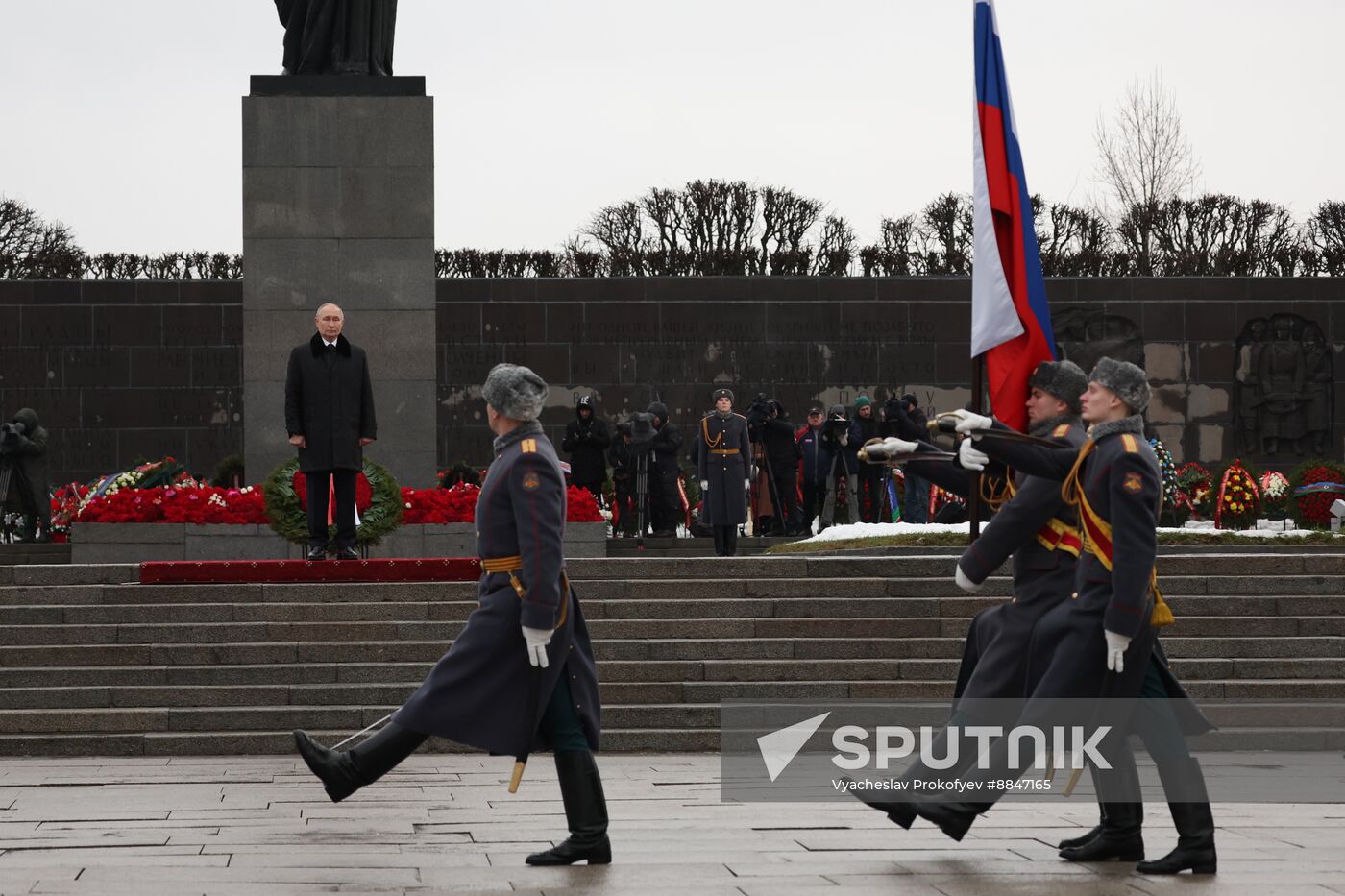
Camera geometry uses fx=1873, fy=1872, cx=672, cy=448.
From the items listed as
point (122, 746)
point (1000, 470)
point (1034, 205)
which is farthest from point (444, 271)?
point (1000, 470)

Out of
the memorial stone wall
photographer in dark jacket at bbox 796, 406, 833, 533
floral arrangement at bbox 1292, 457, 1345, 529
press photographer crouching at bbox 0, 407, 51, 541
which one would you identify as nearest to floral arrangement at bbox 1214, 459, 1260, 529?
floral arrangement at bbox 1292, 457, 1345, 529

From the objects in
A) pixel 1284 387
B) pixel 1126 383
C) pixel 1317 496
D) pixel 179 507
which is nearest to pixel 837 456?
pixel 1317 496

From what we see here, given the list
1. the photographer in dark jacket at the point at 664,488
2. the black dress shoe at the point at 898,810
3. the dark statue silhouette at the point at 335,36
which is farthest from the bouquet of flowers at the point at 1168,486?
the black dress shoe at the point at 898,810

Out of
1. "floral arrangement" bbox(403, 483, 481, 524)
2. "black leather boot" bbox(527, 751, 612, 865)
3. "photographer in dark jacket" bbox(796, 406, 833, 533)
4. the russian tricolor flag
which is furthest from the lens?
"photographer in dark jacket" bbox(796, 406, 833, 533)

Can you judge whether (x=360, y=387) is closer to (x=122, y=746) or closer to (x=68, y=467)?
(x=122, y=746)

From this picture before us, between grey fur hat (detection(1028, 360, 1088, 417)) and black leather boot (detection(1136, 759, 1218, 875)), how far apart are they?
126cm

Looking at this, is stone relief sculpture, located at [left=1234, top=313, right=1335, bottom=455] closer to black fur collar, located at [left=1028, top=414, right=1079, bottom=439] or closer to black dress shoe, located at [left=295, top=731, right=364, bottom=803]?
black fur collar, located at [left=1028, top=414, right=1079, bottom=439]

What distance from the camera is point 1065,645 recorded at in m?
5.64

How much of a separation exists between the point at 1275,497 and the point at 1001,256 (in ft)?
24.5

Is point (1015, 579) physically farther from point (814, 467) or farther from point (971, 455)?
point (814, 467)

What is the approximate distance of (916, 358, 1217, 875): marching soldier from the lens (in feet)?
18.1

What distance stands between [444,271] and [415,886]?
23888 mm

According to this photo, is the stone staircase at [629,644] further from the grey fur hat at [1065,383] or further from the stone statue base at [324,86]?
the stone statue base at [324,86]

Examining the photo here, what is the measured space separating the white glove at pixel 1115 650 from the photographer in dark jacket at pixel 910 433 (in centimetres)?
1375
